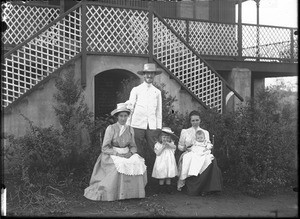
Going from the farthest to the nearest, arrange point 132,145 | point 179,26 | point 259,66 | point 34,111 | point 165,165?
point 259,66
point 179,26
point 34,111
point 165,165
point 132,145

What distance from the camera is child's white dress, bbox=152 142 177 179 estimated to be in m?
6.84

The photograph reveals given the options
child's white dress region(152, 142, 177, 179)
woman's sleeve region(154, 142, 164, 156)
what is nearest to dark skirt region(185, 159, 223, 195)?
child's white dress region(152, 142, 177, 179)

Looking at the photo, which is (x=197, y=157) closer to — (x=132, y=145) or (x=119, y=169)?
(x=132, y=145)

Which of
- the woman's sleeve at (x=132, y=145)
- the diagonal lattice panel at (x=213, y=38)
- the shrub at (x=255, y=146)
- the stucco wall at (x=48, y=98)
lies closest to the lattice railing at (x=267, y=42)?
the diagonal lattice panel at (x=213, y=38)

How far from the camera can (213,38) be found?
12016 millimetres

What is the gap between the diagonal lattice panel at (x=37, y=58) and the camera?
797 cm

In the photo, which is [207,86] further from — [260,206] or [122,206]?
[122,206]

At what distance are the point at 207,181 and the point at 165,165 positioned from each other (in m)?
0.73

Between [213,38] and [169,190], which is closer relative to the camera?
[169,190]

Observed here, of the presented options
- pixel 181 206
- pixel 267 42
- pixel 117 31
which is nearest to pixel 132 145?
pixel 181 206

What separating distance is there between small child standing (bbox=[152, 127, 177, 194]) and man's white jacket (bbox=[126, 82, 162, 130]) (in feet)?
1.15

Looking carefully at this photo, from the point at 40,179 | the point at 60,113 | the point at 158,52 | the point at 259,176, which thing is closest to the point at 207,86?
the point at 158,52

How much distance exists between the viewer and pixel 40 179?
704cm

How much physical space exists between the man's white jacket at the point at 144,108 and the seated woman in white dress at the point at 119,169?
48cm
